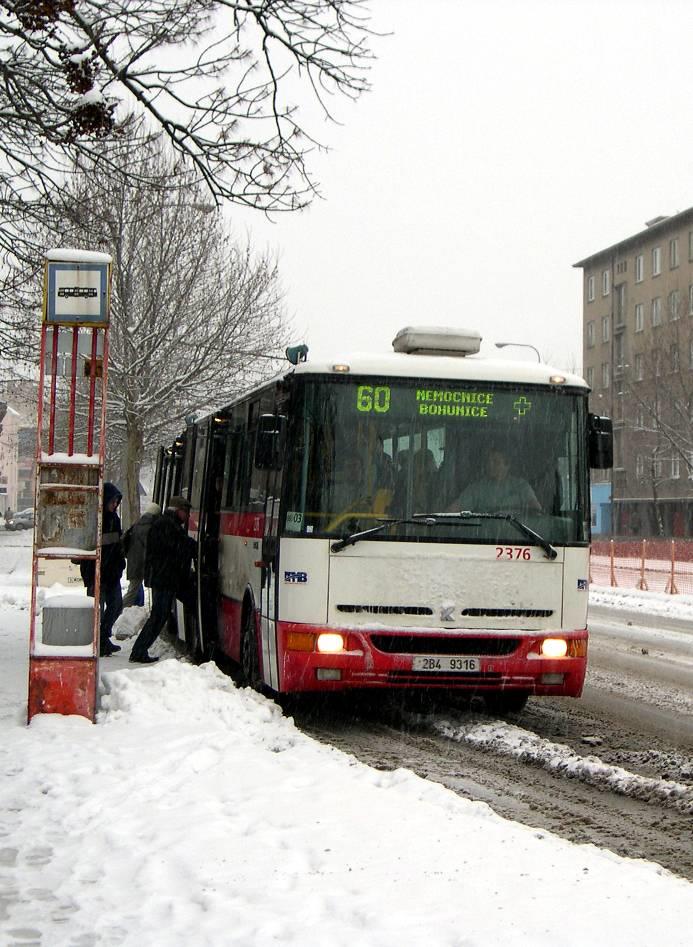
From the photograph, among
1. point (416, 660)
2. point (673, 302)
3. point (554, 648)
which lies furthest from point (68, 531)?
point (673, 302)

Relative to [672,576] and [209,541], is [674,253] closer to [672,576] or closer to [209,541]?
[672,576]

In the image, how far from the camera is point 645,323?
8344cm

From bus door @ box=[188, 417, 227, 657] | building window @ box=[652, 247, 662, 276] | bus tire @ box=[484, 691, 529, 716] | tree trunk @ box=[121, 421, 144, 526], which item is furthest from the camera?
building window @ box=[652, 247, 662, 276]

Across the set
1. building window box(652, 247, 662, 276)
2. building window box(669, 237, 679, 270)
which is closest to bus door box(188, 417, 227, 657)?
building window box(669, 237, 679, 270)

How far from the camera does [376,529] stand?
9.80m

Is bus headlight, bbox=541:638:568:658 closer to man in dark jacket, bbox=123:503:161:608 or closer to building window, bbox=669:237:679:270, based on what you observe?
man in dark jacket, bbox=123:503:161:608

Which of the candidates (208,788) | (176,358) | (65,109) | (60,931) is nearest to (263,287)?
(176,358)

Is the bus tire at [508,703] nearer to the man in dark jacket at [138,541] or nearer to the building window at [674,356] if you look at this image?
the man in dark jacket at [138,541]

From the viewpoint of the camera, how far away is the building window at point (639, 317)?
8394 cm

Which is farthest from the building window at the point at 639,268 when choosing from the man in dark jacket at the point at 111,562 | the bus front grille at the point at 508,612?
the bus front grille at the point at 508,612

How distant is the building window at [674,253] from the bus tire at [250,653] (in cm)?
7249

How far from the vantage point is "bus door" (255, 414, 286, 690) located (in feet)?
32.9

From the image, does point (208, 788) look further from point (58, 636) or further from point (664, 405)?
point (664, 405)

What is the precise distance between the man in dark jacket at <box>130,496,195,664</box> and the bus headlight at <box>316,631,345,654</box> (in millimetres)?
3801
